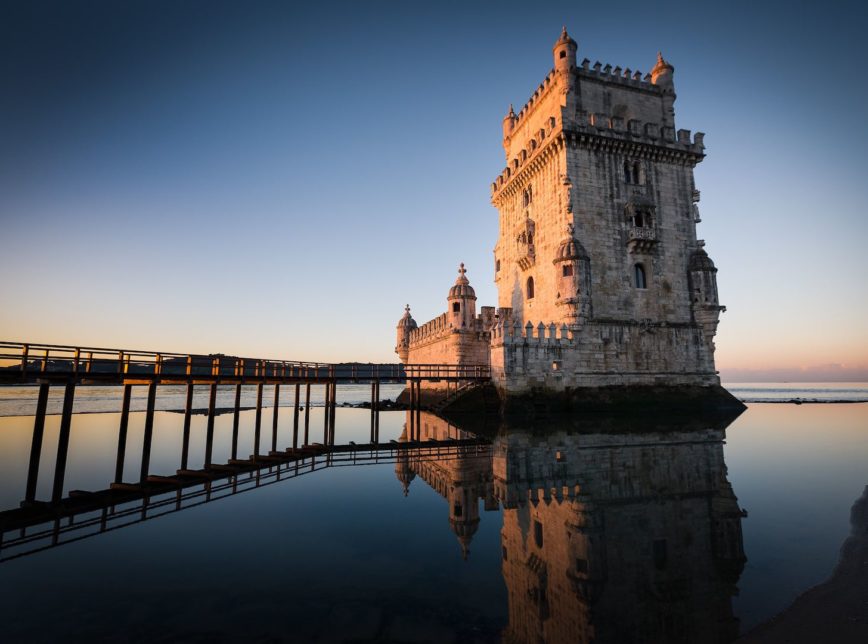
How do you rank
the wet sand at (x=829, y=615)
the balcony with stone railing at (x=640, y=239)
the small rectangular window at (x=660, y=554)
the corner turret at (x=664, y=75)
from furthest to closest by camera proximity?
the corner turret at (x=664, y=75)
the balcony with stone railing at (x=640, y=239)
the small rectangular window at (x=660, y=554)
the wet sand at (x=829, y=615)

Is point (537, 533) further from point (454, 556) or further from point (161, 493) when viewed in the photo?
point (161, 493)

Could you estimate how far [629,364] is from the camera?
88.4 ft

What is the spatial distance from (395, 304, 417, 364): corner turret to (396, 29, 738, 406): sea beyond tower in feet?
68.8

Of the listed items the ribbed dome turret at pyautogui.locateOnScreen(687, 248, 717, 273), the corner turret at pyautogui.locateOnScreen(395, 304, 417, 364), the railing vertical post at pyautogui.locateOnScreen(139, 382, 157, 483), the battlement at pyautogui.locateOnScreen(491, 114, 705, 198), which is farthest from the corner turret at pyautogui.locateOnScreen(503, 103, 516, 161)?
the railing vertical post at pyautogui.locateOnScreen(139, 382, 157, 483)

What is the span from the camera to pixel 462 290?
34094 mm

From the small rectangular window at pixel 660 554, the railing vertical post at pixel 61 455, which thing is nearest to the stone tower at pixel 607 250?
the small rectangular window at pixel 660 554

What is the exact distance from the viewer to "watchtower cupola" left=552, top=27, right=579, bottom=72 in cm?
2897

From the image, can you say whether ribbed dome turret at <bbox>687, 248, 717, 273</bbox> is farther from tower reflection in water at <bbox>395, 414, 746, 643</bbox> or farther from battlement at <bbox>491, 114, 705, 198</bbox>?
tower reflection in water at <bbox>395, 414, 746, 643</bbox>

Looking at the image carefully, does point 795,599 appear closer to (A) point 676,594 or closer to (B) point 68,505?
(A) point 676,594

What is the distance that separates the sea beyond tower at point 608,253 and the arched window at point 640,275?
0.22 ft

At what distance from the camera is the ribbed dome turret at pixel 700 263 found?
28.2 meters

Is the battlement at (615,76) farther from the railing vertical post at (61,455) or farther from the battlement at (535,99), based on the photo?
the railing vertical post at (61,455)

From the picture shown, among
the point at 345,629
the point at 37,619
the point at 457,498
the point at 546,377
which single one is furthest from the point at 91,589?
the point at 546,377

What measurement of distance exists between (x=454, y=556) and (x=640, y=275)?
25.6 metres
